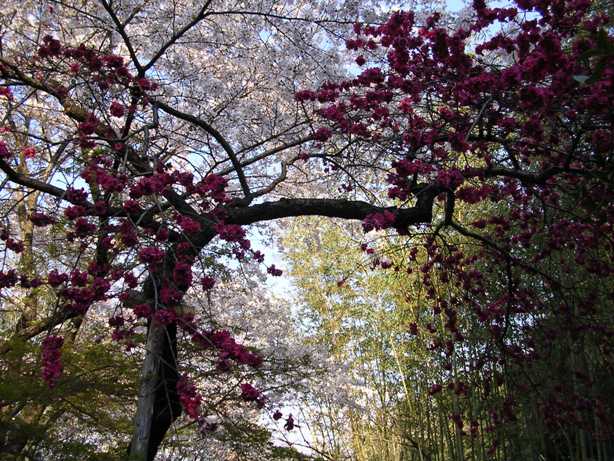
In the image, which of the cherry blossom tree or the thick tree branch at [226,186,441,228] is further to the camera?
the thick tree branch at [226,186,441,228]

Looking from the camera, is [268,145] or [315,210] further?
[268,145]

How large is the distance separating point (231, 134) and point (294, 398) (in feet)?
9.88

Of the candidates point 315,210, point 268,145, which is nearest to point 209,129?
point 315,210

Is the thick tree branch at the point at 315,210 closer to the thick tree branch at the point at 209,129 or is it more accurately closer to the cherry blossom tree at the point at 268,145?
the cherry blossom tree at the point at 268,145

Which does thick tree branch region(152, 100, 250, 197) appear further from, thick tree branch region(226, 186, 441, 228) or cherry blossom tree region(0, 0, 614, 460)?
thick tree branch region(226, 186, 441, 228)

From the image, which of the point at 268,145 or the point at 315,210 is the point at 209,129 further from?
the point at 268,145

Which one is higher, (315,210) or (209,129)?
(209,129)

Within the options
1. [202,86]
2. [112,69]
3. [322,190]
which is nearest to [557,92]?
[112,69]

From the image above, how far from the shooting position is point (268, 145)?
16.7ft

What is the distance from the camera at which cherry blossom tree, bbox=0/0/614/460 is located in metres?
1.74

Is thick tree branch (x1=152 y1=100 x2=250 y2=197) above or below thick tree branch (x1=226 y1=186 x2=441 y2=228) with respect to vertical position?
above

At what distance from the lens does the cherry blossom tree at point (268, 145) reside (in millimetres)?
1740

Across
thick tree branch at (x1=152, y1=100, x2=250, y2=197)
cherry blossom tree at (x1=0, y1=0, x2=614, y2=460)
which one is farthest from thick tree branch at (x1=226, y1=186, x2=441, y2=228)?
thick tree branch at (x1=152, y1=100, x2=250, y2=197)

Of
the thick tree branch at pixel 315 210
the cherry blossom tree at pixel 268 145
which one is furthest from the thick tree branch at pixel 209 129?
the thick tree branch at pixel 315 210
